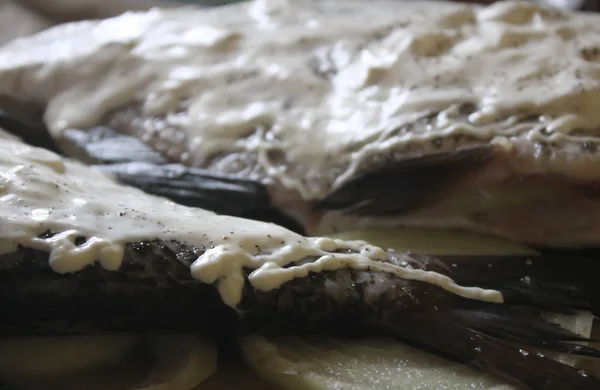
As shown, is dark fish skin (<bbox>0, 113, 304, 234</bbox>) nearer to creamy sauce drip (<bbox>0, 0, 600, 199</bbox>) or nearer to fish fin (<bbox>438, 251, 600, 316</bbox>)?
creamy sauce drip (<bbox>0, 0, 600, 199</bbox>)

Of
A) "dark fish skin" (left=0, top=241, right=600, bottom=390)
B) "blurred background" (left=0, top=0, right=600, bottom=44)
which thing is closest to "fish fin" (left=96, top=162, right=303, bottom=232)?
"dark fish skin" (left=0, top=241, right=600, bottom=390)

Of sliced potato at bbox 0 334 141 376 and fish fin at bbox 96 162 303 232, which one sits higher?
fish fin at bbox 96 162 303 232

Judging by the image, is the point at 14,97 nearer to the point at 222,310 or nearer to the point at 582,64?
the point at 222,310

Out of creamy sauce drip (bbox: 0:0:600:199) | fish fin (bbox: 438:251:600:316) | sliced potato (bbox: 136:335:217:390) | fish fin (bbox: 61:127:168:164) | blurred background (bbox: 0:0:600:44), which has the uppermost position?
blurred background (bbox: 0:0:600:44)

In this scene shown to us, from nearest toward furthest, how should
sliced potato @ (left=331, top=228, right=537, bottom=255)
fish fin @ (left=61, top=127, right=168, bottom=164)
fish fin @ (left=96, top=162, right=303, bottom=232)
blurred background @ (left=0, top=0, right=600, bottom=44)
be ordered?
1. sliced potato @ (left=331, top=228, right=537, bottom=255)
2. fish fin @ (left=96, top=162, right=303, bottom=232)
3. fish fin @ (left=61, top=127, right=168, bottom=164)
4. blurred background @ (left=0, top=0, right=600, bottom=44)

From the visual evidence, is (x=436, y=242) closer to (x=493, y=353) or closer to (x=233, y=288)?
(x=493, y=353)

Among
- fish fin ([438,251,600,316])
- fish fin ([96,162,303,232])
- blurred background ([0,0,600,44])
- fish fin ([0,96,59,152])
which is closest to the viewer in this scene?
fish fin ([438,251,600,316])

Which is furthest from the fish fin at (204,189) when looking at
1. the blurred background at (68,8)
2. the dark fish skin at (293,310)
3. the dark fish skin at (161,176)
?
the blurred background at (68,8)
